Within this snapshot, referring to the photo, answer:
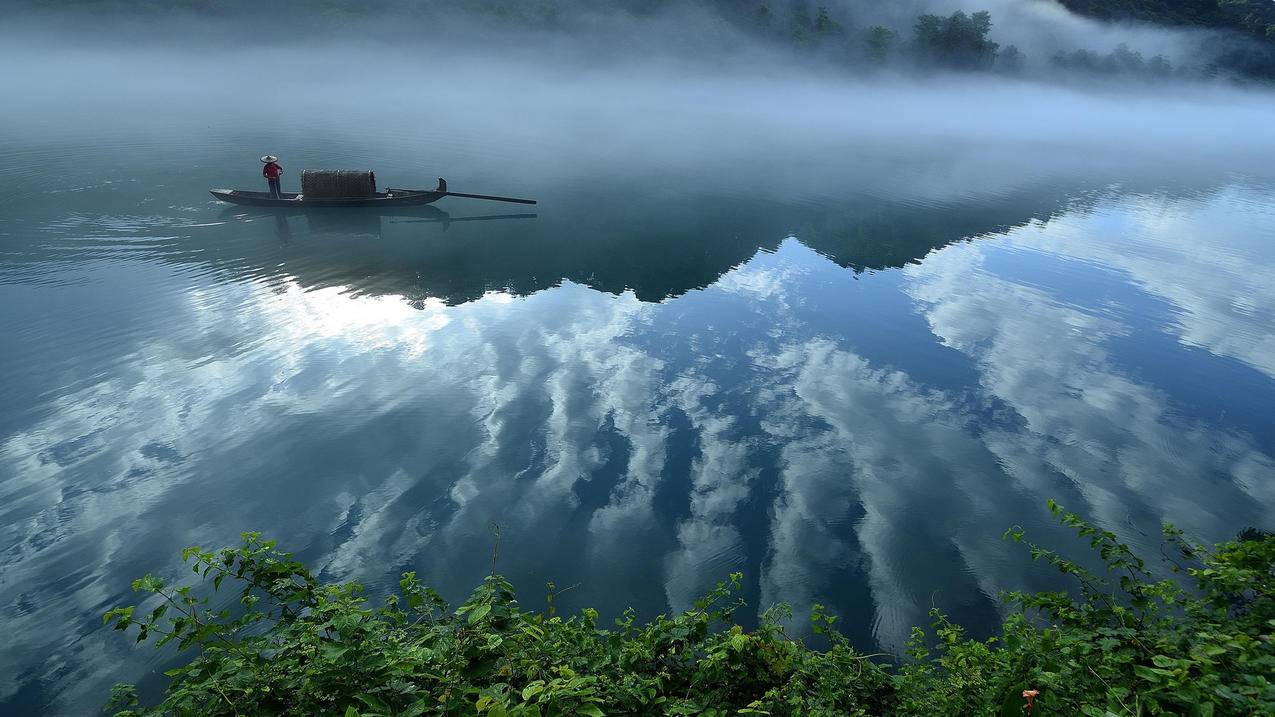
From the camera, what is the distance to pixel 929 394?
20375mm

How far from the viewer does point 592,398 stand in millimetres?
18562

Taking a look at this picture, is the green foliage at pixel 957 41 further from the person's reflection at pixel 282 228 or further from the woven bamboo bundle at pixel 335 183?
the person's reflection at pixel 282 228

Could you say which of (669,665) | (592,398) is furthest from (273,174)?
(669,665)

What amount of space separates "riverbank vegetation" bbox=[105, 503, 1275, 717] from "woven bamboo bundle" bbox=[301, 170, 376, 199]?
32242mm

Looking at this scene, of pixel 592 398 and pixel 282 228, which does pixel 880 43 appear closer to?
pixel 282 228

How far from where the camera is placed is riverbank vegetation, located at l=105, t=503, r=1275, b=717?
5.16 metres

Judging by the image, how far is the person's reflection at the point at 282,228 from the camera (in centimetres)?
3119

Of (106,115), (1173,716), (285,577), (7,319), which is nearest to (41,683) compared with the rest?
(285,577)

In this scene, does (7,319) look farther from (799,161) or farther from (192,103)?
(192,103)

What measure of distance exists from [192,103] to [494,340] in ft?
284

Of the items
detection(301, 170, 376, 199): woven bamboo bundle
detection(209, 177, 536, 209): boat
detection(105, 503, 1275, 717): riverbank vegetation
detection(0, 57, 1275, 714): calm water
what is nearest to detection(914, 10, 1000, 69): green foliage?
detection(0, 57, 1275, 714): calm water

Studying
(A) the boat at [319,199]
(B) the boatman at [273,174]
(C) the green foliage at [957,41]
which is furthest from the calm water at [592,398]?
(C) the green foliage at [957,41]

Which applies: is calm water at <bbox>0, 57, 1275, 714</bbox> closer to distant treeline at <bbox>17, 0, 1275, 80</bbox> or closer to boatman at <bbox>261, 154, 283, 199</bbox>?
boatman at <bbox>261, 154, 283, 199</bbox>

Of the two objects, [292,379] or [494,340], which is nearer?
[292,379]
